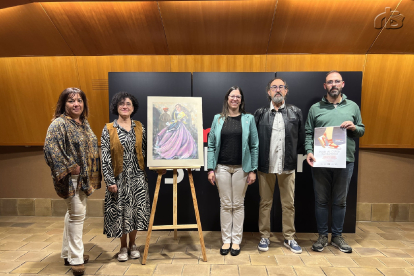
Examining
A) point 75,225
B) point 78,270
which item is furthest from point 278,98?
point 78,270

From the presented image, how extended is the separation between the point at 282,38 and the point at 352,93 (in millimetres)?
1130

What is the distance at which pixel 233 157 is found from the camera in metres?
2.86

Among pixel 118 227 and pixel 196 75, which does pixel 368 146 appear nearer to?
pixel 196 75

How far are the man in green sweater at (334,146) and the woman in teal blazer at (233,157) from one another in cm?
70

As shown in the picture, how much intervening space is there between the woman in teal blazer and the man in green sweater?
703 millimetres

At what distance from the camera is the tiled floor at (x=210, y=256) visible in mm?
2619

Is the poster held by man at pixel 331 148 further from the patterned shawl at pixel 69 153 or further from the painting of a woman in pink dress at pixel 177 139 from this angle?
the patterned shawl at pixel 69 153

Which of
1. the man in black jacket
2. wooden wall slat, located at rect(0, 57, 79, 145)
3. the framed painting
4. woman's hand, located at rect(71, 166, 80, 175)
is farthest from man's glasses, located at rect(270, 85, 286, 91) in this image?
wooden wall slat, located at rect(0, 57, 79, 145)

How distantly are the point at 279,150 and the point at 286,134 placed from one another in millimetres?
187

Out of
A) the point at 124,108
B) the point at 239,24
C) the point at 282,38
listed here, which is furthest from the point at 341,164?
the point at 124,108

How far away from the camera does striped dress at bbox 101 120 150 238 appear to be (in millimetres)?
2643

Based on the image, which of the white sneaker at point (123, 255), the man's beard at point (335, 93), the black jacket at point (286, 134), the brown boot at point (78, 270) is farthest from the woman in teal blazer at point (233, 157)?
the brown boot at point (78, 270)

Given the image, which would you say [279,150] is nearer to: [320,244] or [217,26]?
[320,244]

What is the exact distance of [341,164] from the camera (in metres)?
2.86
